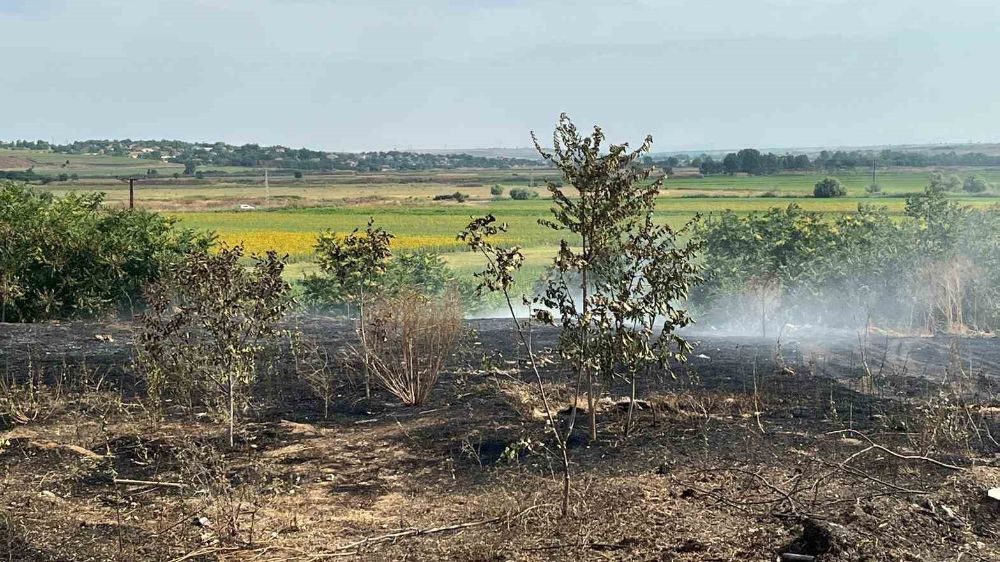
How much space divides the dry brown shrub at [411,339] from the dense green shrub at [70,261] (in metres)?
6.29

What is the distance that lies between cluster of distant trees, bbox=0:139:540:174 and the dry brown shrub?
72.8 meters

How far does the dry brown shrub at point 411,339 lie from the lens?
27.6ft

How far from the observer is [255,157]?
315 feet

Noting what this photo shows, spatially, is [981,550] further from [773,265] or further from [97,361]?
[773,265]

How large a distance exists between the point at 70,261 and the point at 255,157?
84.3 m

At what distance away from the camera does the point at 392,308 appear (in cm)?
865

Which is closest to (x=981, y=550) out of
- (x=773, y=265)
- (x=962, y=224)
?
(x=773, y=265)

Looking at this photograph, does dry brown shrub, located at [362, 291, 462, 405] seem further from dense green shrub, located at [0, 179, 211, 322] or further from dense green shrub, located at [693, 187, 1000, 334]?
dense green shrub, located at [693, 187, 1000, 334]

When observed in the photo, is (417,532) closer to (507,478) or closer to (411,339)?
(507,478)

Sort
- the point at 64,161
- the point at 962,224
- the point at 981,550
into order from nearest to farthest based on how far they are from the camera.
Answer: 1. the point at 981,550
2. the point at 962,224
3. the point at 64,161

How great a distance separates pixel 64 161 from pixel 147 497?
75.1 meters

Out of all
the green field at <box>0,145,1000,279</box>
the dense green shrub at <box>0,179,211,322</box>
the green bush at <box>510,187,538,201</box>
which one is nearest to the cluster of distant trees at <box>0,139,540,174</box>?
the green field at <box>0,145,1000,279</box>

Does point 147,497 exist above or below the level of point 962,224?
below

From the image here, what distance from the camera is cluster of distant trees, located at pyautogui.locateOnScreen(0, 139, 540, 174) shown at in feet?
297
